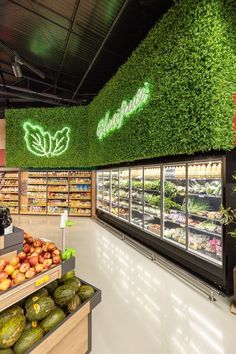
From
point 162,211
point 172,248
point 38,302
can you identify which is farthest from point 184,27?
point 38,302

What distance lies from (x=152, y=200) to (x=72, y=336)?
3.64 meters

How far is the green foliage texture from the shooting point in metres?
3.05

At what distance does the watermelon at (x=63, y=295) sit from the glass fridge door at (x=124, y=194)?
14.8 ft

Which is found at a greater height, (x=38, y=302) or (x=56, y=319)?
(x=38, y=302)

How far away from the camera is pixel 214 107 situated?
120 inches

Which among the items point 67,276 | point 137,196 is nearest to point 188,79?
point 67,276

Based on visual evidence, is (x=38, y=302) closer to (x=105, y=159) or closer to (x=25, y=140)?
(x=105, y=159)

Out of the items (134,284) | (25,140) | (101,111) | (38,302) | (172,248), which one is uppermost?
(101,111)

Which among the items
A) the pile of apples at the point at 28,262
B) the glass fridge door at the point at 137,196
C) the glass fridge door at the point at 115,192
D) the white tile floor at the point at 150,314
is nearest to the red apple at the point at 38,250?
the pile of apples at the point at 28,262

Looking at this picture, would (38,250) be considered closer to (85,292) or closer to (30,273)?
(30,273)

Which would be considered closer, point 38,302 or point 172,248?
point 38,302

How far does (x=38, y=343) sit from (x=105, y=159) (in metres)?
5.80

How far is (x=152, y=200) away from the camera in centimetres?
527

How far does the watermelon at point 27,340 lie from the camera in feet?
5.11
